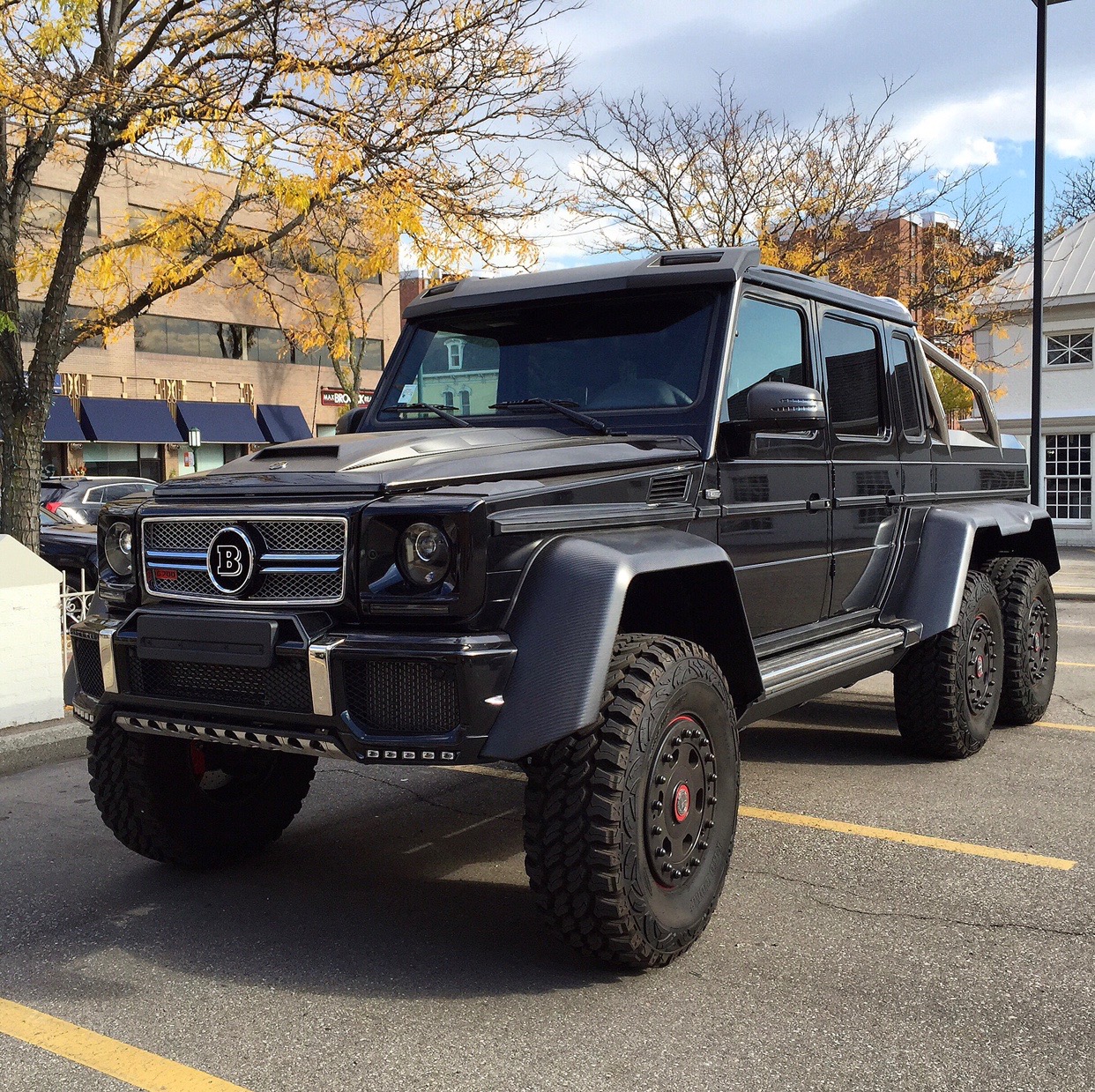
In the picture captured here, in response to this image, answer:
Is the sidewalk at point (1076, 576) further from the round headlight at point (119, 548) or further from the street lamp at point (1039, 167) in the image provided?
the round headlight at point (119, 548)

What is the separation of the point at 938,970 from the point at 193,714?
2358mm

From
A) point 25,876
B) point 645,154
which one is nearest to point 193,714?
point 25,876

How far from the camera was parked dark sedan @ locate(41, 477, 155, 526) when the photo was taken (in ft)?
52.4

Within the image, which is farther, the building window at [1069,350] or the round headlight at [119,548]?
the building window at [1069,350]

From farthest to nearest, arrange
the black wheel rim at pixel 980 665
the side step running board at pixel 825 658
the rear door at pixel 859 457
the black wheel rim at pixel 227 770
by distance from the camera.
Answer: the black wheel rim at pixel 980 665 → the rear door at pixel 859 457 → the black wheel rim at pixel 227 770 → the side step running board at pixel 825 658

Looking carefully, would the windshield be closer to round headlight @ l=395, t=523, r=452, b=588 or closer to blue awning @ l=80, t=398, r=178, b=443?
round headlight @ l=395, t=523, r=452, b=588

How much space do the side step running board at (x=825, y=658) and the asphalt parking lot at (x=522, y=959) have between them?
72cm

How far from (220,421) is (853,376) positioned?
114ft

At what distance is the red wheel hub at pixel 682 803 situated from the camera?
3660mm

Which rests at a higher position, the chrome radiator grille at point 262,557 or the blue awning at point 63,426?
the blue awning at point 63,426

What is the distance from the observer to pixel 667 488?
4.03 m

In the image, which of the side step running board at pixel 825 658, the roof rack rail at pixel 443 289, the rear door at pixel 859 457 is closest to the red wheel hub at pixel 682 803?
the side step running board at pixel 825 658

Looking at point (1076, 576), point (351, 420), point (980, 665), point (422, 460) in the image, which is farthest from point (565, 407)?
point (1076, 576)

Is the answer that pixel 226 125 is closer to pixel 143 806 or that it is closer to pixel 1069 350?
pixel 143 806
